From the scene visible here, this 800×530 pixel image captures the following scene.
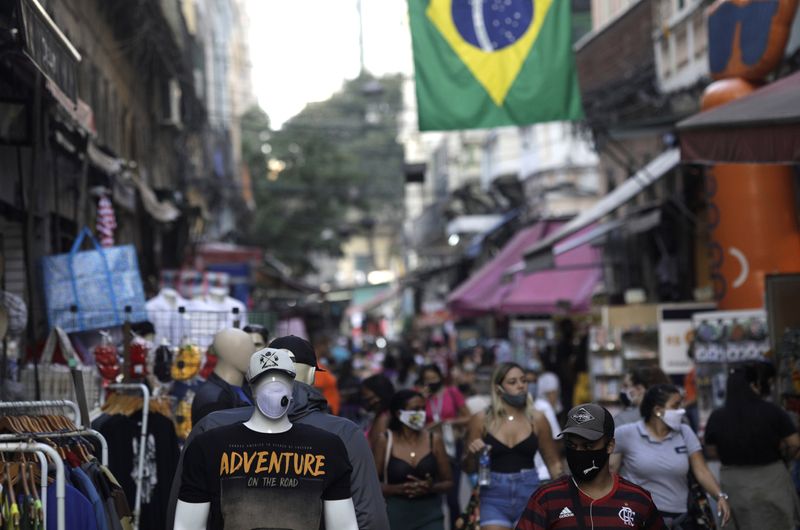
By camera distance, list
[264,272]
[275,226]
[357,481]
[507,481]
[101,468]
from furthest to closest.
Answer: [275,226] < [264,272] < [507,481] < [101,468] < [357,481]

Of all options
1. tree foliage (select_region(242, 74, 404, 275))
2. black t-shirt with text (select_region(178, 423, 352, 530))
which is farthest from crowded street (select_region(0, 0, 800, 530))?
tree foliage (select_region(242, 74, 404, 275))

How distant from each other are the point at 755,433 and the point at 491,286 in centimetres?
2070

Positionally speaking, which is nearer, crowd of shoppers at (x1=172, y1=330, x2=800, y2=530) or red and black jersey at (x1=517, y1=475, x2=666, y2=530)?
red and black jersey at (x1=517, y1=475, x2=666, y2=530)

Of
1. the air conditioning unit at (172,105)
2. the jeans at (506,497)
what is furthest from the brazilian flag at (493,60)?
the air conditioning unit at (172,105)

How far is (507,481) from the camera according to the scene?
961 cm

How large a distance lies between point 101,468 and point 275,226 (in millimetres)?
48849

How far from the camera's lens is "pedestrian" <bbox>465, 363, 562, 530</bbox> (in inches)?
377

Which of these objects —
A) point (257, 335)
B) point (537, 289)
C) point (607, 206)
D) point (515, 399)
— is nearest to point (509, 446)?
point (515, 399)

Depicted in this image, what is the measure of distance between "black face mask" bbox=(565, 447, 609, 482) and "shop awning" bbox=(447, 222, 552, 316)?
67.6ft

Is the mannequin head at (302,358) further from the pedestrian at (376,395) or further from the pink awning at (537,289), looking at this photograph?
the pink awning at (537,289)

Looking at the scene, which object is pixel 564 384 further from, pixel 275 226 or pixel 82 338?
pixel 275 226

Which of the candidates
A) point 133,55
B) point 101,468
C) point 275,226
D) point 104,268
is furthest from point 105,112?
point 275,226

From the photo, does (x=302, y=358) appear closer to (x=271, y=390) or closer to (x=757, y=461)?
(x=271, y=390)

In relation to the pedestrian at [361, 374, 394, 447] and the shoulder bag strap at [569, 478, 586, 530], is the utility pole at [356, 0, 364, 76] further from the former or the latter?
the shoulder bag strap at [569, 478, 586, 530]
